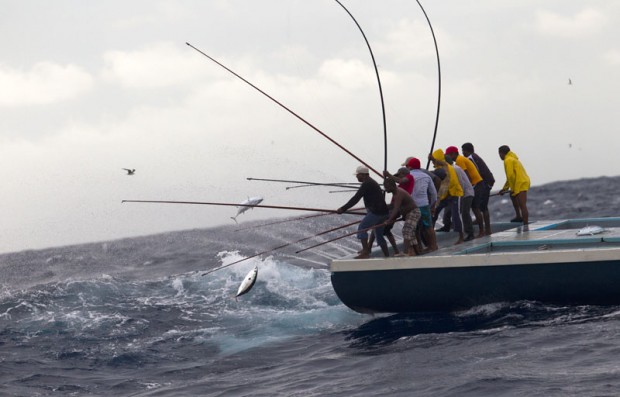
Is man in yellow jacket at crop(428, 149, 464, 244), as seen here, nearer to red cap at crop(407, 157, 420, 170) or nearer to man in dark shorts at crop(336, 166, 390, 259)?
red cap at crop(407, 157, 420, 170)

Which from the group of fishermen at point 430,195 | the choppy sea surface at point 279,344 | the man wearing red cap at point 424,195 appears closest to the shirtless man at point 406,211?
the group of fishermen at point 430,195

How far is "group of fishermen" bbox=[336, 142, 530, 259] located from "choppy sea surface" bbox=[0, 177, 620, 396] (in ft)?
4.02

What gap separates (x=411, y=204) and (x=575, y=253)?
223 centimetres

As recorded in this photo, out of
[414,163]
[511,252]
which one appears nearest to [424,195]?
[414,163]

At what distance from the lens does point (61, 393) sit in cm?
1106

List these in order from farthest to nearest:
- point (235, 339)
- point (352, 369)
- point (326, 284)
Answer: point (326, 284)
point (235, 339)
point (352, 369)

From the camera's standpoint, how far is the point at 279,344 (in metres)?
12.6

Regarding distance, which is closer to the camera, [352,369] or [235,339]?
[352,369]

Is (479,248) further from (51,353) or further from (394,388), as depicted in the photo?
(51,353)

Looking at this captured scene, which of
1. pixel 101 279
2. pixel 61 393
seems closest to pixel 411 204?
pixel 61 393

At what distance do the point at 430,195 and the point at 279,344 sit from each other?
9.85ft

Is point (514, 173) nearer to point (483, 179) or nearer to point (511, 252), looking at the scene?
point (483, 179)

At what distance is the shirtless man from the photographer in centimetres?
1229

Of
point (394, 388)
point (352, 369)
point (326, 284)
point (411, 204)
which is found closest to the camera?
point (394, 388)
